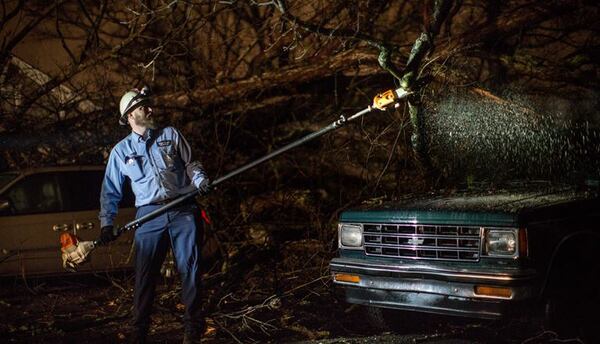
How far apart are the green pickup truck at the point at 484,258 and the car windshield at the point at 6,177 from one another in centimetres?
441

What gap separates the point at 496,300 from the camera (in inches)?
156

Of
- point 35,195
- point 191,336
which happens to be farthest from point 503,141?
point 35,195

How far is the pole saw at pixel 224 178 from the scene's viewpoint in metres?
4.36

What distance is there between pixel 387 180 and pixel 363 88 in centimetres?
248

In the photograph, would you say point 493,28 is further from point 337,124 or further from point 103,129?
point 103,129

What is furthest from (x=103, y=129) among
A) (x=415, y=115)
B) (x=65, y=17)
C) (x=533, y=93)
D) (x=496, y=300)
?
(x=496, y=300)

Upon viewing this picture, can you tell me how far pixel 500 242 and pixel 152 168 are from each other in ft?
8.28

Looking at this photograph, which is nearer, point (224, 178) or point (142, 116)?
point (224, 178)

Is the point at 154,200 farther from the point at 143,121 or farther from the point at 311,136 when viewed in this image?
the point at 311,136

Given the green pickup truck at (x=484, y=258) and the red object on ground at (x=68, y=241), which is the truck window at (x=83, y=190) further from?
the green pickup truck at (x=484, y=258)

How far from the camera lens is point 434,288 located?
423 centimetres

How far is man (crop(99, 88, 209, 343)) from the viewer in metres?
4.62

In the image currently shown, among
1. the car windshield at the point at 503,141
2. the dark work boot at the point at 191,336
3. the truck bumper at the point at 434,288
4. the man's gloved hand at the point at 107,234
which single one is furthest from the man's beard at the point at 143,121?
the car windshield at the point at 503,141

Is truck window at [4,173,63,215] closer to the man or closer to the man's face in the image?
the man
